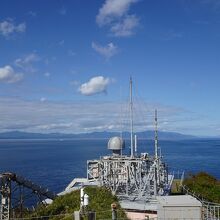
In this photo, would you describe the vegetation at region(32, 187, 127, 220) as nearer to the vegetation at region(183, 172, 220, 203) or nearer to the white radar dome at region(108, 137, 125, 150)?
the white radar dome at region(108, 137, 125, 150)

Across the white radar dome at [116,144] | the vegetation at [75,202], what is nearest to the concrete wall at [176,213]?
the vegetation at [75,202]

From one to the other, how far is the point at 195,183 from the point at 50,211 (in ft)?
96.8

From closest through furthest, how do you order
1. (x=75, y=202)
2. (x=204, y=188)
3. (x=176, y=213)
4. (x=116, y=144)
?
(x=176, y=213)
(x=75, y=202)
(x=116, y=144)
(x=204, y=188)

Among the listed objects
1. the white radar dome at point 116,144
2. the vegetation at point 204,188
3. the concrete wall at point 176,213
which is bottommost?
the vegetation at point 204,188

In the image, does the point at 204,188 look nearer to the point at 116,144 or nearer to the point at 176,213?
the point at 116,144

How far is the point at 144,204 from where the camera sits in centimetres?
3647

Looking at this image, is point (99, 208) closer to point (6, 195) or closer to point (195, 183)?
point (6, 195)

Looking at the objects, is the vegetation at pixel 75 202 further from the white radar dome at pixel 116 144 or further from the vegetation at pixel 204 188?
the vegetation at pixel 204 188

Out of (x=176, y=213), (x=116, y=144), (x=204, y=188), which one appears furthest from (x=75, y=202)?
(x=204, y=188)

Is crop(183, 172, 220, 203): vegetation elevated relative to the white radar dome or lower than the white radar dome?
lower

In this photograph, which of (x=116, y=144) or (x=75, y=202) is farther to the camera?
(x=116, y=144)

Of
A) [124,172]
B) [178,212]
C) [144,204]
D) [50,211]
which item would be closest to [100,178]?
[124,172]

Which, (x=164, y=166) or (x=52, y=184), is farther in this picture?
(x=52, y=184)

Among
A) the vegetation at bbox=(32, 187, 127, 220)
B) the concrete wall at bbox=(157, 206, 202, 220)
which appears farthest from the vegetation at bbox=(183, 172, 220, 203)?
the concrete wall at bbox=(157, 206, 202, 220)
